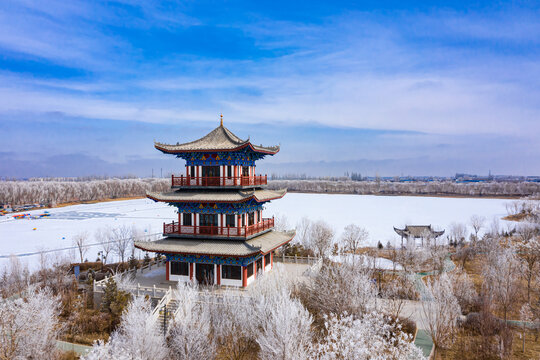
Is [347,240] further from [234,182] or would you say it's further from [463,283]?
[234,182]

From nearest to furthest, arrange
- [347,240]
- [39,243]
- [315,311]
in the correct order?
[315,311], [347,240], [39,243]

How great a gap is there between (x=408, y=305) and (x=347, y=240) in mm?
12992

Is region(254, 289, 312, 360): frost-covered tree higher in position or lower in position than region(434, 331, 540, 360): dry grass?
higher

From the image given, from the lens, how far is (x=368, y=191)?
14300 centimetres

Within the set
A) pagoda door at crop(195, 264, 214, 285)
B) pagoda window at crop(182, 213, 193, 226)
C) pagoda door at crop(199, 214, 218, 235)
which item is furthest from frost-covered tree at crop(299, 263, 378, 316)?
pagoda window at crop(182, 213, 193, 226)

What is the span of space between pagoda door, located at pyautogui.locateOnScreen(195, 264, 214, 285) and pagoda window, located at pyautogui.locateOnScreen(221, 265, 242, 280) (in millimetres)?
739

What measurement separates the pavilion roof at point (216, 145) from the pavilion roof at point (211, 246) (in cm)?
573

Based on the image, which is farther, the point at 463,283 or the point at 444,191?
the point at 444,191

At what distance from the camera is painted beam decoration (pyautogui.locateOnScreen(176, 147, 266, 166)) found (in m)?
22.1

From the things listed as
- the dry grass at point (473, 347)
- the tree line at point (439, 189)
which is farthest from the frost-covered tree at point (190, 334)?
the tree line at point (439, 189)

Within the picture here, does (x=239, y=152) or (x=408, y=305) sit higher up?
(x=239, y=152)

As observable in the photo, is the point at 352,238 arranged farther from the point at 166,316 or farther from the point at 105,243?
the point at 105,243

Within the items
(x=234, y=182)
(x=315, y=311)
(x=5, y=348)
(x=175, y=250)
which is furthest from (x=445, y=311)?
(x=5, y=348)

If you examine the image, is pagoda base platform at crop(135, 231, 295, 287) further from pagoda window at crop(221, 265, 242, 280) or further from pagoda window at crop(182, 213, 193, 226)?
pagoda window at crop(182, 213, 193, 226)
